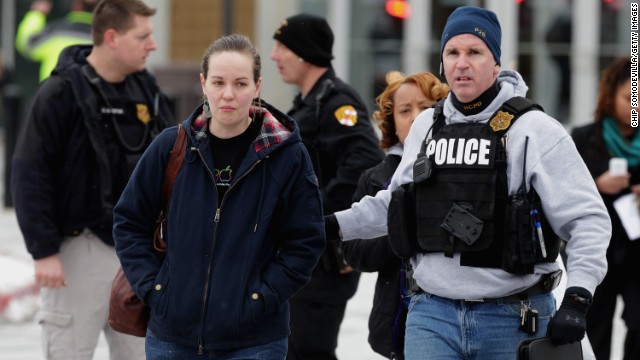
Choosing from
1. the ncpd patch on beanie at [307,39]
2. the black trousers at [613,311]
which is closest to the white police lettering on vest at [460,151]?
Answer: the ncpd patch on beanie at [307,39]

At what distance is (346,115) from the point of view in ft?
19.7

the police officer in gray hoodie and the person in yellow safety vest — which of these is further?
the person in yellow safety vest

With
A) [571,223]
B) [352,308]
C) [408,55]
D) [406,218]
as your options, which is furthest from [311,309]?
[408,55]

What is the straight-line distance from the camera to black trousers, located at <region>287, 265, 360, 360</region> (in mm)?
5992

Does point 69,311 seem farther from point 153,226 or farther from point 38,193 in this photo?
point 153,226

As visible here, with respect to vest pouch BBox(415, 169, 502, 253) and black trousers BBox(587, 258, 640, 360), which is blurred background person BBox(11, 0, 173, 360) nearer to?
vest pouch BBox(415, 169, 502, 253)

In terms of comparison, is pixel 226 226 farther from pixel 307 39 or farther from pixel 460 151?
pixel 307 39

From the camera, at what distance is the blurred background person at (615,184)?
254 inches

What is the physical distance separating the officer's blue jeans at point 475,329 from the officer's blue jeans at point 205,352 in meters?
0.49

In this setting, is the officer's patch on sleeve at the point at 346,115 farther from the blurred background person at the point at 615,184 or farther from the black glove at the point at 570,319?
the black glove at the point at 570,319

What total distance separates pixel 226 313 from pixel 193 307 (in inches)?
4.2

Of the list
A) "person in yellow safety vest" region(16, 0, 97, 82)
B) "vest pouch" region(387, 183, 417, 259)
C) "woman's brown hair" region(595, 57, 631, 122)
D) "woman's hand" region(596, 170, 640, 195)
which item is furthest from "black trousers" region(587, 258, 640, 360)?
"person in yellow safety vest" region(16, 0, 97, 82)

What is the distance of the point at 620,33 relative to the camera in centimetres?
1775

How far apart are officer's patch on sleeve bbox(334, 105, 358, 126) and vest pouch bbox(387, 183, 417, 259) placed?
66.4 inches
